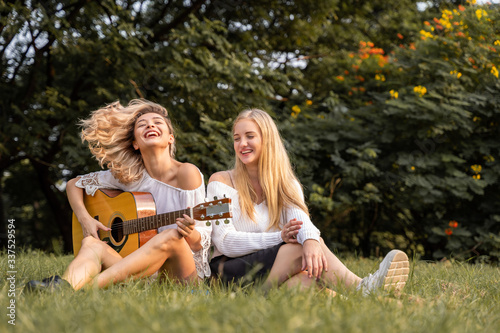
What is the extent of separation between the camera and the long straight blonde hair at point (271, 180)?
3.15m

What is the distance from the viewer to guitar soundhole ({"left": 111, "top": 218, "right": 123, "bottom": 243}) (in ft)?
10.8

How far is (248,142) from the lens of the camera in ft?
10.7

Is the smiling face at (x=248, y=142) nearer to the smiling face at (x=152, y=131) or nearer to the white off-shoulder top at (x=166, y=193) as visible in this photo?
the white off-shoulder top at (x=166, y=193)

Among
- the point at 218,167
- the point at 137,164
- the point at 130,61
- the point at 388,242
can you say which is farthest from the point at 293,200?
the point at 388,242

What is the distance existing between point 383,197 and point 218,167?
2297 millimetres

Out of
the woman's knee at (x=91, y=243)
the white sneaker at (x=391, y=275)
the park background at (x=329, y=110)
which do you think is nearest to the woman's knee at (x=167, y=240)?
the woman's knee at (x=91, y=243)

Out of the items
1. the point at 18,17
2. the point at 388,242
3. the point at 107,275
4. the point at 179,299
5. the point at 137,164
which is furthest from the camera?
the point at 388,242

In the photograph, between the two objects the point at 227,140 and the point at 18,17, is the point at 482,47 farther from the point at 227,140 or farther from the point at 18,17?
the point at 18,17

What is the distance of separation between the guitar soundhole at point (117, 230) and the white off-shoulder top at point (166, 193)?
0.23 m

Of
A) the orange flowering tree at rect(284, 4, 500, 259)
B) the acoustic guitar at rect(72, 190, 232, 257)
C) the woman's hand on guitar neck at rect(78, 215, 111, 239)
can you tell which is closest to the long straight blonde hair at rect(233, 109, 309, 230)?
the acoustic guitar at rect(72, 190, 232, 257)

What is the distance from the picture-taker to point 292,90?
7.90 m

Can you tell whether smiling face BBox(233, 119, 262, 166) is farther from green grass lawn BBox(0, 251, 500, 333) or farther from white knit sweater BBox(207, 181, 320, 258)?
green grass lawn BBox(0, 251, 500, 333)

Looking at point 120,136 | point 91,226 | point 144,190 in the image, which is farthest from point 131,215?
point 120,136

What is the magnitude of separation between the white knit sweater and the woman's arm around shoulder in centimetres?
13
